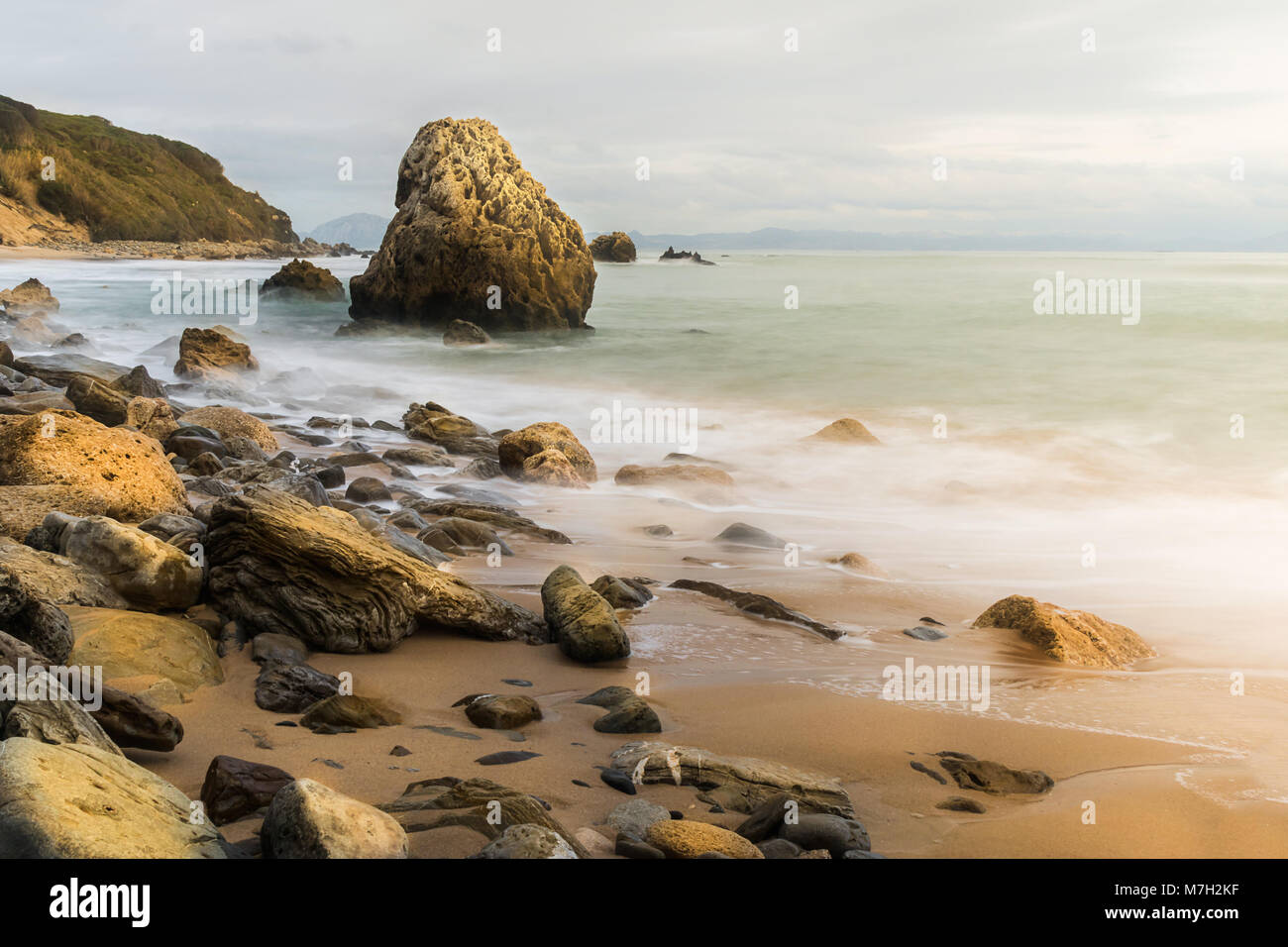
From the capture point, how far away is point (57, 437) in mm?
5859

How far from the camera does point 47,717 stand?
8.86 ft

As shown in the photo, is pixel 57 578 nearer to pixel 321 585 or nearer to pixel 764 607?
pixel 321 585

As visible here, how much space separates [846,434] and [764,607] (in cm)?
778

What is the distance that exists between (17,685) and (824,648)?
4040mm

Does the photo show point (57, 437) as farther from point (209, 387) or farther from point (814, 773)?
point (209, 387)

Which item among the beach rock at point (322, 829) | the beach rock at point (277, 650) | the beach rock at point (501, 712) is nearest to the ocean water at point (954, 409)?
the beach rock at point (501, 712)

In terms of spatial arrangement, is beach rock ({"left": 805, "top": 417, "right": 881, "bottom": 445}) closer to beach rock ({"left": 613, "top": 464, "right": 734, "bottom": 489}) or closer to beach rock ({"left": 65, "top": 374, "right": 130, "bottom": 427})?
beach rock ({"left": 613, "top": 464, "right": 734, "bottom": 489})

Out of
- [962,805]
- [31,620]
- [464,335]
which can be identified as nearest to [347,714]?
[31,620]

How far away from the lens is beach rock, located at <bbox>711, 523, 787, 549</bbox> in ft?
26.5

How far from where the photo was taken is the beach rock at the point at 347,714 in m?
3.72

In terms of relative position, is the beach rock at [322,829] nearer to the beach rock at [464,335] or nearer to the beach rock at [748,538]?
the beach rock at [748,538]

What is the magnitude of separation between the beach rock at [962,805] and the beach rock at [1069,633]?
2.31m
